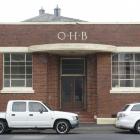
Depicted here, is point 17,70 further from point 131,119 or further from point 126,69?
point 131,119

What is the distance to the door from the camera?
37.8 meters

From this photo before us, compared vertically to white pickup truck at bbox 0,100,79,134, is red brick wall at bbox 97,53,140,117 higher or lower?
higher

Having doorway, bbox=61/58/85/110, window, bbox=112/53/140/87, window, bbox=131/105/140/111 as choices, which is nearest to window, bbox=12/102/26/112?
window, bbox=131/105/140/111

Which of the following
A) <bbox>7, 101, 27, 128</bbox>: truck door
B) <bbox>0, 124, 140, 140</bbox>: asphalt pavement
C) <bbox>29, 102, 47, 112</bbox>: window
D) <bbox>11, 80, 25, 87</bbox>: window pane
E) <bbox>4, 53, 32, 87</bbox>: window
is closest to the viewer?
<bbox>0, 124, 140, 140</bbox>: asphalt pavement

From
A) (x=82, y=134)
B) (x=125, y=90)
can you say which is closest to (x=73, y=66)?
(x=125, y=90)

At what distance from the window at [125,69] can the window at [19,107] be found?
10108mm

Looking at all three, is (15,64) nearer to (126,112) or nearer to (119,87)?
(119,87)

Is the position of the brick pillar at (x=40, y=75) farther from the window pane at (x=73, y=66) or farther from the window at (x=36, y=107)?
the window at (x=36, y=107)

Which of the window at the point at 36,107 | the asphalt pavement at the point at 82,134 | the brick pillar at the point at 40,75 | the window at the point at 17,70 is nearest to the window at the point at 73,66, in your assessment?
the brick pillar at the point at 40,75

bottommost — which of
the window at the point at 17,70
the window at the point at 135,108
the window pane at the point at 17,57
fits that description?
the window at the point at 135,108

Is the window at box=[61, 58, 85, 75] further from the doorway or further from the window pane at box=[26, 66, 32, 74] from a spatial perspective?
the window pane at box=[26, 66, 32, 74]

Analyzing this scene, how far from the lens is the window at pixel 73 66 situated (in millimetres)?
37719

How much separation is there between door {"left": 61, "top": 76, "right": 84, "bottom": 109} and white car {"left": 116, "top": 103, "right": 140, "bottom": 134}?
9207 millimetres

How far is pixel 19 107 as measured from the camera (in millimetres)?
28047
